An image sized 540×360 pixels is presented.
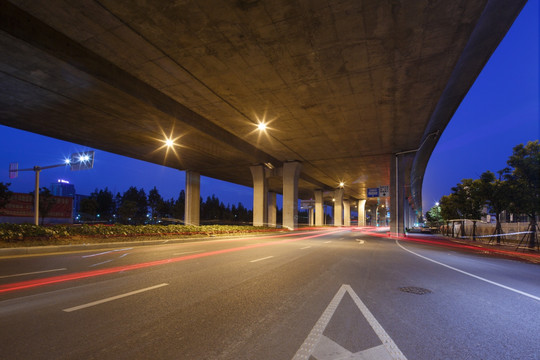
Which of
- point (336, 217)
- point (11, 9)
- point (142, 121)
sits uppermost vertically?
point (11, 9)

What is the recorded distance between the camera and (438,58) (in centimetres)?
1564

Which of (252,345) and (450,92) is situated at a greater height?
(450,92)

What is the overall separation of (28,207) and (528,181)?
68.1 metres

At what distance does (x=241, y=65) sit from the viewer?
1659 centimetres

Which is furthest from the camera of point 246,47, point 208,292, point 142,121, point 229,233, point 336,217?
point 336,217

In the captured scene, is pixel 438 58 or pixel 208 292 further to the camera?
pixel 438 58

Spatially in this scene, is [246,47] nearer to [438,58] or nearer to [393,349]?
[438,58]

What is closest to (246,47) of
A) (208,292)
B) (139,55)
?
(139,55)

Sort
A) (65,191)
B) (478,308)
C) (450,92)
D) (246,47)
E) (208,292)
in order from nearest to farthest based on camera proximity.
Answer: (478,308), (208,292), (246,47), (450,92), (65,191)

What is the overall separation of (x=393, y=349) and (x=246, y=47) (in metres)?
14.4

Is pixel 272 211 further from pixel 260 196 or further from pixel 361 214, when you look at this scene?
pixel 361 214

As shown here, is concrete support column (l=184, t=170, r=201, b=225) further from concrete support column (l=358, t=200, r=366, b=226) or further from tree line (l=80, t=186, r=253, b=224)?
concrete support column (l=358, t=200, r=366, b=226)

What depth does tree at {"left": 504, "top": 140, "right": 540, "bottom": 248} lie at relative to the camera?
2150 centimetres

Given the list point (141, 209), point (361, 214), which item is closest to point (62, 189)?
point (141, 209)
